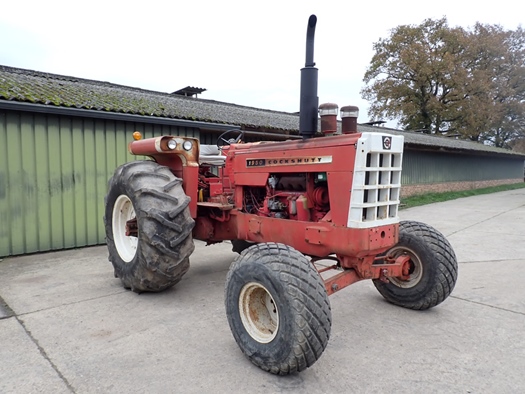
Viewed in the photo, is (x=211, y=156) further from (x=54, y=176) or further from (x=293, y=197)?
(x=54, y=176)

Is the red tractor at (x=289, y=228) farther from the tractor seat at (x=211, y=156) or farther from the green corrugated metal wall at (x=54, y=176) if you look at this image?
the green corrugated metal wall at (x=54, y=176)

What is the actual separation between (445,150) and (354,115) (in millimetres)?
16795

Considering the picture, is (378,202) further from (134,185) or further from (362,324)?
(134,185)

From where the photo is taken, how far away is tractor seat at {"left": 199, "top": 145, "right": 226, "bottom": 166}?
456 cm

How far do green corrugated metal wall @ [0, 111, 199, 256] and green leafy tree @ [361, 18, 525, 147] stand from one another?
27.5 metres

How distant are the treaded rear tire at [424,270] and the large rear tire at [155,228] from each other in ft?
6.51

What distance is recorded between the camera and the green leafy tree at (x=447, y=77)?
94.4ft

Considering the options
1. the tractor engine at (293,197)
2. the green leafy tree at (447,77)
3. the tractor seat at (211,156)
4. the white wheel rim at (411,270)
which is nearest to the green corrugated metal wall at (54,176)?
the tractor seat at (211,156)

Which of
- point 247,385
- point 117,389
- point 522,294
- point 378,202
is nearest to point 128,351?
point 117,389

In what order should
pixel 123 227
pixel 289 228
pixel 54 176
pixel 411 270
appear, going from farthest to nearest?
pixel 54 176 → pixel 123 227 → pixel 411 270 → pixel 289 228

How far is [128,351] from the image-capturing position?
274cm

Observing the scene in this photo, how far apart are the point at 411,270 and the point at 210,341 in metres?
1.95

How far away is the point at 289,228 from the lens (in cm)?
325

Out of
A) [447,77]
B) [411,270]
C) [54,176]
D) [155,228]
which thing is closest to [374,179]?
[411,270]
